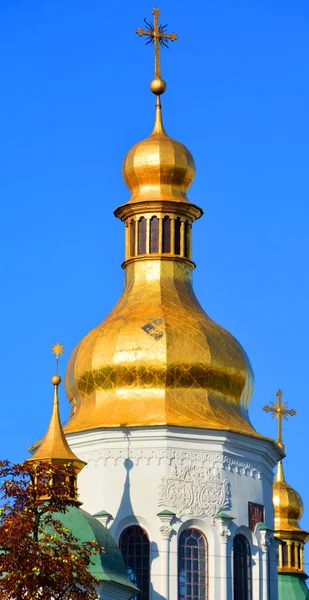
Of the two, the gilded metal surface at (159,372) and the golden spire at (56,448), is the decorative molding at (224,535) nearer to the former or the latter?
the gilded metal surface at (159,372)

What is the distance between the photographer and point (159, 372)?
4553 centimetres

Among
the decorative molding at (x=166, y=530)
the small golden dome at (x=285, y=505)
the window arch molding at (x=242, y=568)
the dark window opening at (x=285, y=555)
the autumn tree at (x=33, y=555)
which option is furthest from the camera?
the dark window opening at (x=285, y=555)

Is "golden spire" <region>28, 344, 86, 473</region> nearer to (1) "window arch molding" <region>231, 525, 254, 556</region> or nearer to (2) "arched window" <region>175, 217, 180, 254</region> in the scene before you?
(1) "window arch molding" <region>231, 525, 254, 556</region>

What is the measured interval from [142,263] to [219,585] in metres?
7.98

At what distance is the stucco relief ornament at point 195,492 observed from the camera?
44.4 m

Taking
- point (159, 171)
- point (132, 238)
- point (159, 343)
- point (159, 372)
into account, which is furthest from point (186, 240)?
point (159, 372)

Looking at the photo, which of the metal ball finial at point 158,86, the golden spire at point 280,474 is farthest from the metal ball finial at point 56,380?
the golden spire at point 280,474

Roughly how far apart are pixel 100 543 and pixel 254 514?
522 cm

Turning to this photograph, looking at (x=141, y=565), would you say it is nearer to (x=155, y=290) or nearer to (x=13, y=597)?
(x=155, y=290)

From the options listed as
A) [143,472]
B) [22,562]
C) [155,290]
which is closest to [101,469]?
[143,472]

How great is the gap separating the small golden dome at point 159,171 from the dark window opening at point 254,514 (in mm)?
7381

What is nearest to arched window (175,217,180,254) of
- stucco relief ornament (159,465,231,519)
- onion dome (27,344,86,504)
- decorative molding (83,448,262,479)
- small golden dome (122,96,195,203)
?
small golden dome (122,96,195,203)

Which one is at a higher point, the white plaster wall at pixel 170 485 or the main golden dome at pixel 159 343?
the main golden dome at pixel 159 343

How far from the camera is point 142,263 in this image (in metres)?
48.0
